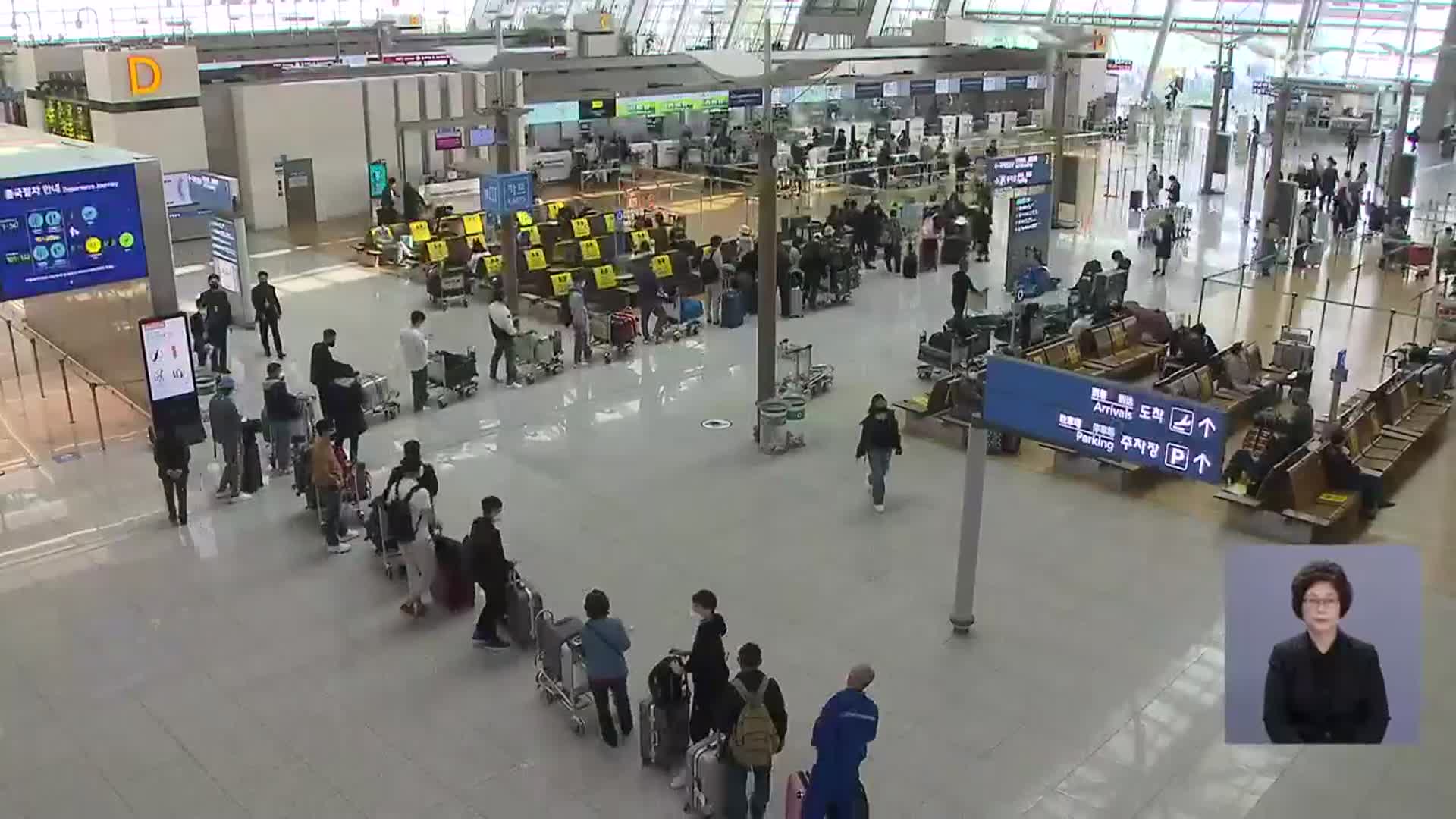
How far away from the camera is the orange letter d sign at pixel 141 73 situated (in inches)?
971

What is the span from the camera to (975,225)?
79.0ft

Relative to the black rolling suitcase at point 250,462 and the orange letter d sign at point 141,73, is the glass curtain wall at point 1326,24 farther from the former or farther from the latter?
the black rolling suitcase at point 250,462

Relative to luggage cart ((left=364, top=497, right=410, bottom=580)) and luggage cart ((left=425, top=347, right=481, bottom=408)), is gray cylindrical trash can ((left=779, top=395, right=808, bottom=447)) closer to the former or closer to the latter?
luggage cart ((left=425, top=347, right=481, bottom=408))

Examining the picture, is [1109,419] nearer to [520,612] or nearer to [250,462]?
[520,612]

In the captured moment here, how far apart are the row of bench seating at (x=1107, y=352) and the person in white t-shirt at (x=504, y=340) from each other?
21.2 ft

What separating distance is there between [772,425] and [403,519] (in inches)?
193

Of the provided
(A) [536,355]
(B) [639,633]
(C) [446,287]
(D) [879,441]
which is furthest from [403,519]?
(C) [446,287]

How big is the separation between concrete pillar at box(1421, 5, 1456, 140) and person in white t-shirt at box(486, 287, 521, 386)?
33.8m

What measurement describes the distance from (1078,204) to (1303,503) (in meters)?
20.2

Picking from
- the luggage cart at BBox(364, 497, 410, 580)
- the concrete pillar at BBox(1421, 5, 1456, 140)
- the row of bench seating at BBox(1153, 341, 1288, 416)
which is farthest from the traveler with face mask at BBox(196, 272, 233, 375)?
the concrete pillar at BBox(1421, 5, 1456, 140)

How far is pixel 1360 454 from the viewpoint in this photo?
43.2 ft

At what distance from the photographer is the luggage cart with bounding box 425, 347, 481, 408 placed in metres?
15.3

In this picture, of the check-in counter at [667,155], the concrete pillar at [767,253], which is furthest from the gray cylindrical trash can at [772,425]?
the check-in counter at [667,155]

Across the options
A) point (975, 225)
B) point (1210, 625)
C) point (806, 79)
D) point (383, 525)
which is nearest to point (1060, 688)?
point (1210, 625)
